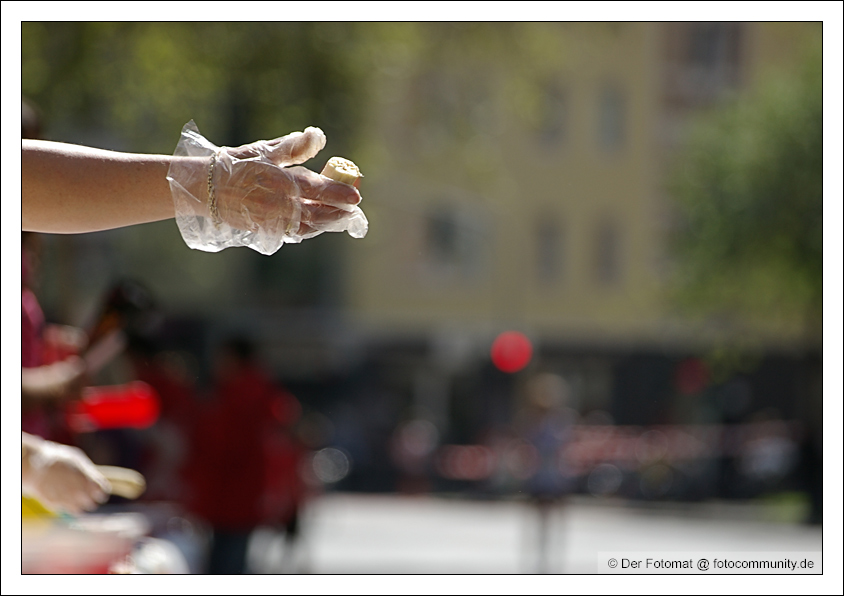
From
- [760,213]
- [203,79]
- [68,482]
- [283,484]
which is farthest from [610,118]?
[68,482]

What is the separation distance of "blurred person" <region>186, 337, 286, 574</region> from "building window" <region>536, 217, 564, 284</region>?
22.4 m

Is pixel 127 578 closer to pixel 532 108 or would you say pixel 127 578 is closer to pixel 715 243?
pixel 532 108

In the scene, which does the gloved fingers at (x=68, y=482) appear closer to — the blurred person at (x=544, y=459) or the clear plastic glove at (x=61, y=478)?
the clear plastic glove at (x=61, y=478)

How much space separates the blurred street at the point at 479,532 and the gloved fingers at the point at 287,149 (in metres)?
4.54

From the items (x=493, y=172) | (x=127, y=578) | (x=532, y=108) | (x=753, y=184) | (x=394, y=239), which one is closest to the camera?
(x=127, y=578)

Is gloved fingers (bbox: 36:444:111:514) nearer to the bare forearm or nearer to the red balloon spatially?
the bare forearm

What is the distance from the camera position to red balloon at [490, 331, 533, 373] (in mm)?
27875

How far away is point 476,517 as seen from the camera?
18.8 meters

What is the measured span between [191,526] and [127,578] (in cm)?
337

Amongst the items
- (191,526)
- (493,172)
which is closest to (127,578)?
(191,526)

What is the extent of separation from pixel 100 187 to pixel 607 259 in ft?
90.5

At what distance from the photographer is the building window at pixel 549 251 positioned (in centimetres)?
2830

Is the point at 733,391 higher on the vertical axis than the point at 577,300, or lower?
lower

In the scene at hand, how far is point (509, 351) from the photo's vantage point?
2780 cm
